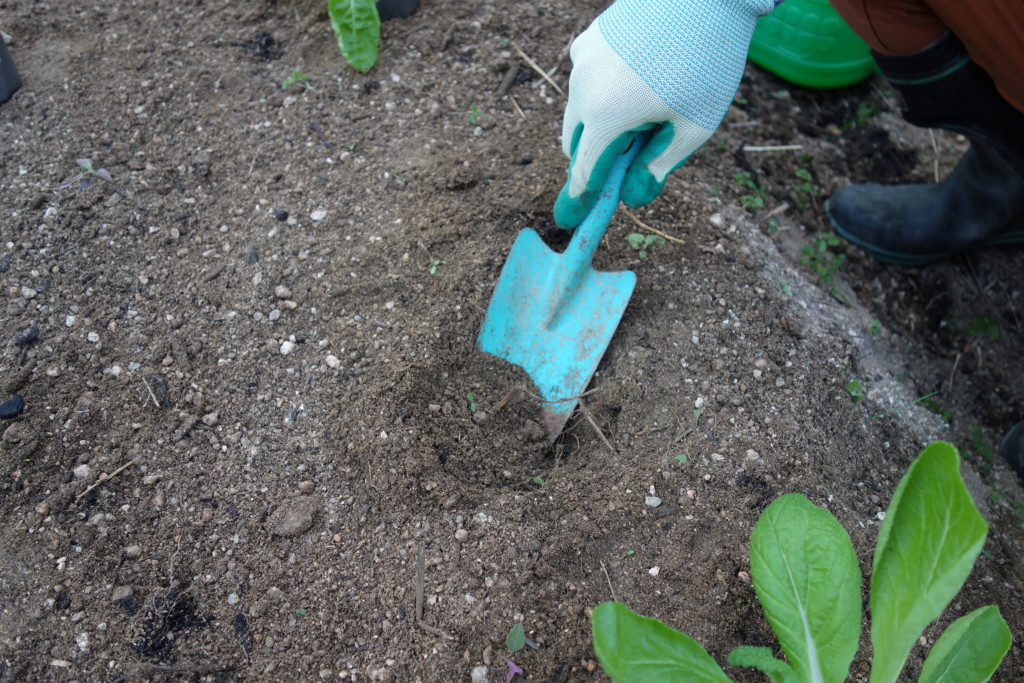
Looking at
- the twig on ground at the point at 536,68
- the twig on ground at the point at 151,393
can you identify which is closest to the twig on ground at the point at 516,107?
the twig on ground at the point at 536,68

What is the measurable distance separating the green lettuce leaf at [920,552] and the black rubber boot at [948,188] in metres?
1.30

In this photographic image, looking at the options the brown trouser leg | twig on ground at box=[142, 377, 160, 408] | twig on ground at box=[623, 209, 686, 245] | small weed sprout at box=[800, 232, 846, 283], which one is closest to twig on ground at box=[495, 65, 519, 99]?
twig on ground at box=[623, 209, 686, 245]

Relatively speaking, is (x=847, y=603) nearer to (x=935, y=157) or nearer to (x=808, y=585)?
(x=808, y=585)

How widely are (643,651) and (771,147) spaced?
69.5 inches

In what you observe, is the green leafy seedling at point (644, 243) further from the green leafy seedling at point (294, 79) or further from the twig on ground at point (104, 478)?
the twig on ground at point (104, 478)

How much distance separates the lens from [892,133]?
252cm

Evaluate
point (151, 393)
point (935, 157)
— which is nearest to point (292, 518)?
point (151, 393)

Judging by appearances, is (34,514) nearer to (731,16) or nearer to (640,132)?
(640,132)

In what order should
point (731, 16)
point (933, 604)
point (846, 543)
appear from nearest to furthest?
point (933, 604) < point (846, 543) < point (731, 16)

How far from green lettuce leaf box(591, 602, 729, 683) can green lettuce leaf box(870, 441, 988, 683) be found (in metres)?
0.26

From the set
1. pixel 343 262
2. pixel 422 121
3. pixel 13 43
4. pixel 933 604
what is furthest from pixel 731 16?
pixel 13 43

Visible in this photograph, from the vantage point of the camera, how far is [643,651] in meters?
1.06

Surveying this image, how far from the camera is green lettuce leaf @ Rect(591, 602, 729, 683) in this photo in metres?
1.03

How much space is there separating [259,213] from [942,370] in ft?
6.49
